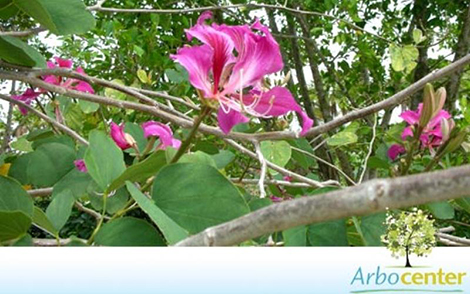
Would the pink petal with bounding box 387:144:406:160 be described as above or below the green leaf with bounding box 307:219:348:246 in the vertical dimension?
below

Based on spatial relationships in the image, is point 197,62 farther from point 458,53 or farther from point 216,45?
point 458,53

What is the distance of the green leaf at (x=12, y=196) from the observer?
1.53 feet

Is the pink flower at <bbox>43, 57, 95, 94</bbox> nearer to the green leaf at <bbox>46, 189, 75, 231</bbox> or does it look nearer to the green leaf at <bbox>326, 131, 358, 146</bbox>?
the green leaf at <bbox>326, 131, 358, 146</bbox>

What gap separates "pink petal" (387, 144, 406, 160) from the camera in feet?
3.40

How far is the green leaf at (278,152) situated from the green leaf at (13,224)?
17.9 inches

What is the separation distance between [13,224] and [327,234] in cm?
22

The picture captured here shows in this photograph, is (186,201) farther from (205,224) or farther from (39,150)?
(39,150)

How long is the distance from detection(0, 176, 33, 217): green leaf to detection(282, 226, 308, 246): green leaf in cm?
18

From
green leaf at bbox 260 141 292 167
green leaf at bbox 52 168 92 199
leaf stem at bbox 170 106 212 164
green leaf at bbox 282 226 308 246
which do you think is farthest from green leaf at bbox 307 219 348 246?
green leaf at bbox 260 141 292 167

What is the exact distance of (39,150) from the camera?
2.21 ft

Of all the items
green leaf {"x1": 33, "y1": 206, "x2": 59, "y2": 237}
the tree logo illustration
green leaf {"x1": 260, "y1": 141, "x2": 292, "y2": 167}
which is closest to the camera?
the tree logo illustration

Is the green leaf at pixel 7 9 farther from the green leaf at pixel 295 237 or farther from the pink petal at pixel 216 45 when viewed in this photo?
the green leaf at pixel 295 237

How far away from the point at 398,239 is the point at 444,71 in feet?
1.00


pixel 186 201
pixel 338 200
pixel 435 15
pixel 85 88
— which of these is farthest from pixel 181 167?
pixel 435 15
